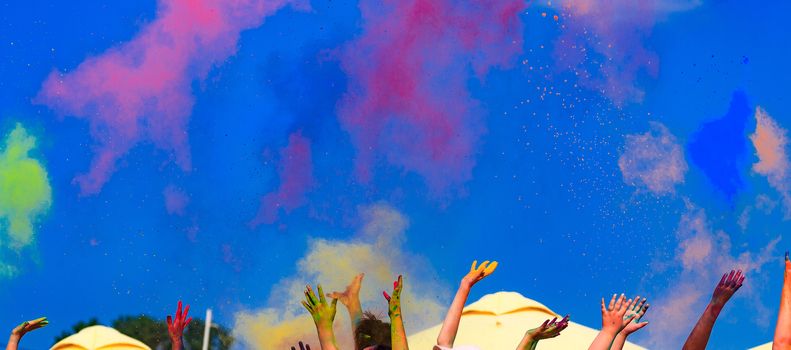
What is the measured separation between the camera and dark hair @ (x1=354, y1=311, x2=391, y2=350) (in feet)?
15.8

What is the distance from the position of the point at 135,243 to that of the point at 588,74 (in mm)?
5926

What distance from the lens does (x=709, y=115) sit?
14305mm

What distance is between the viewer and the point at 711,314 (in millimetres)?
4539

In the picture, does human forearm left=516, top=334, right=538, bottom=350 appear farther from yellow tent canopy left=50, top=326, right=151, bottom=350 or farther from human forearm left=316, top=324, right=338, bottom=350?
yellow tent canopy left=50, top=326, right=151, bottom=350

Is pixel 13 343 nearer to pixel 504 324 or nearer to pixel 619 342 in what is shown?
pixel 619 342

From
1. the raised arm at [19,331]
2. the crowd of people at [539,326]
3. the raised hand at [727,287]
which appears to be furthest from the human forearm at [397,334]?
the raised arm at [19,331]

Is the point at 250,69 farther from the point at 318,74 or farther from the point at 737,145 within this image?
the point at 737,145

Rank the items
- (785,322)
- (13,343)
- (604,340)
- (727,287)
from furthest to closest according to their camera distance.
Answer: (13,343) → (727,287) → (604,340) → (785,322)

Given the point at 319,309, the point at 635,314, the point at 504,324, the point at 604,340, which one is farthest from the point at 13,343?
the point at 504,324

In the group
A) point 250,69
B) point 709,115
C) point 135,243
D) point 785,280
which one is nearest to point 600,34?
point 709,115

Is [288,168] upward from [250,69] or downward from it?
downward

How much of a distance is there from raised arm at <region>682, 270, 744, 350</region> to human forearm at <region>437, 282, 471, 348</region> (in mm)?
914

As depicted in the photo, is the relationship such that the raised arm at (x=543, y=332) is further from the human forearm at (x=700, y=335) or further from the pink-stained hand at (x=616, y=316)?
the human forearm at (x=700, y=335)

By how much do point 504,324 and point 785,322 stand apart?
15.5ft
